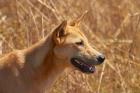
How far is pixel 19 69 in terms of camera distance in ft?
20.6

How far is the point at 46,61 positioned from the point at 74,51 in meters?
0.32

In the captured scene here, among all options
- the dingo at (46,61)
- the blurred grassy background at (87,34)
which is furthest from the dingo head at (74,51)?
the blurred grassy background at (87,34)

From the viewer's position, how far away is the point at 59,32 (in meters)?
6.25

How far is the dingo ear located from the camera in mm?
6227

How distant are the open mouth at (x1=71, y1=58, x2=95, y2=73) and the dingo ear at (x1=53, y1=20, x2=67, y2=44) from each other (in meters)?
0.26

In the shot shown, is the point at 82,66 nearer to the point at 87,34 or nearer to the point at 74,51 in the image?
the point at 74,51

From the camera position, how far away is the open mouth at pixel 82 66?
629cm

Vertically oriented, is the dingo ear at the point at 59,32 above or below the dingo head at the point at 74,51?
above

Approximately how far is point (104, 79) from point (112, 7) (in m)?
2.24

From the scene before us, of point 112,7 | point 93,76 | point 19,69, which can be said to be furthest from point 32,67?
point 112,7

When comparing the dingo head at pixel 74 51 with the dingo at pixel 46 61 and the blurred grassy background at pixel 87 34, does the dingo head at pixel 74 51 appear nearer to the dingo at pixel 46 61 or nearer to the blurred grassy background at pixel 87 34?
the dingo at pixel 46 61

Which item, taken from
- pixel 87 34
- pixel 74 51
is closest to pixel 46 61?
pixel 74 51

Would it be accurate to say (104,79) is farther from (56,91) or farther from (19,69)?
(19,69)

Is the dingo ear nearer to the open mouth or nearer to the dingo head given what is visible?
the dingo head
